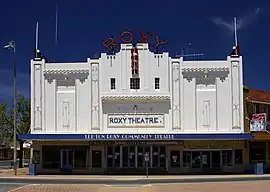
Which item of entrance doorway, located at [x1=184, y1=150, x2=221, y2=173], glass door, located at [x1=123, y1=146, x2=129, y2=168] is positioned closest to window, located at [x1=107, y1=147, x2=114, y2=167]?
glass door, located at [x1=123, y1=146, x2=129, y2=168]

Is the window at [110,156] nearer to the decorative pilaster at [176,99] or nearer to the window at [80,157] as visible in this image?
the window at [80,157]

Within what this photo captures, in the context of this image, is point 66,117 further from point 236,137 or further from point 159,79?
point 236,137

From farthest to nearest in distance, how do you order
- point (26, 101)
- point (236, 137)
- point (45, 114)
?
1. point (26, 101)
2. point (45, 114)
3. point (236, 137)

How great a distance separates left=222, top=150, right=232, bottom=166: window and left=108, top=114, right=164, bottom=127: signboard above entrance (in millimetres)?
6704

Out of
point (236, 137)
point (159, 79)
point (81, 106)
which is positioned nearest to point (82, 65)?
point (81, 106)

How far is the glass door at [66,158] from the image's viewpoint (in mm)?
46812

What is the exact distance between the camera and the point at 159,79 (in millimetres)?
46344

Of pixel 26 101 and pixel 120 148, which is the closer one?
pixel 120 148

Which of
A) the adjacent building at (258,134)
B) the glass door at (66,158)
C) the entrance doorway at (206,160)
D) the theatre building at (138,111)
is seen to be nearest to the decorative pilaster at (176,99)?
the theatre building at (138,111)

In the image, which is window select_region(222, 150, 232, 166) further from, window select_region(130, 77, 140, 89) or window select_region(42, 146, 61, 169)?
window select_region(42, 146, 61, 169)

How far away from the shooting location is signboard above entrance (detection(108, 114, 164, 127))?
46.0m

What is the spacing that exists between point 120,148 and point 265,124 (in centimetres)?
1380

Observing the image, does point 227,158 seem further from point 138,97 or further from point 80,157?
point 80,157

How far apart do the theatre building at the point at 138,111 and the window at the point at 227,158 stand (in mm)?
95
